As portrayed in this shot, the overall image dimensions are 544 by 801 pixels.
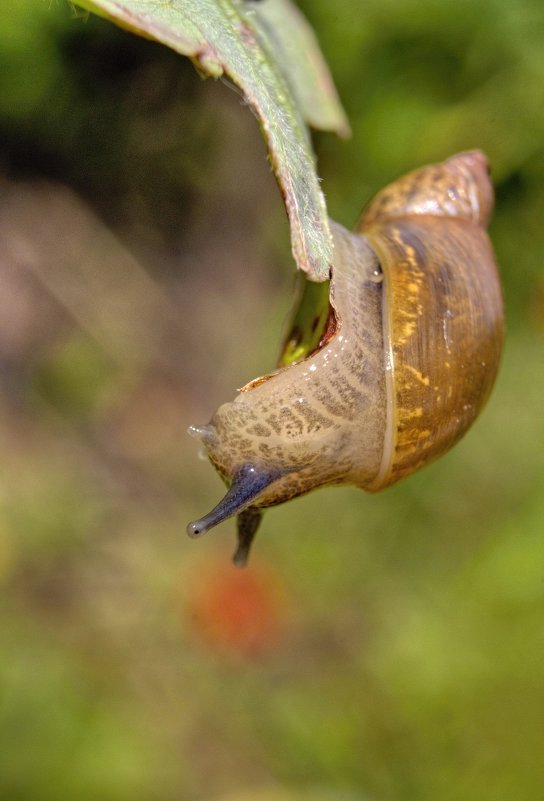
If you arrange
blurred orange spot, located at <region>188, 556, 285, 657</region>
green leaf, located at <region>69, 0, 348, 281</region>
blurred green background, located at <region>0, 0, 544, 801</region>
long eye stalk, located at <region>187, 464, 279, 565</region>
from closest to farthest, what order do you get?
green leaf, located at <region>69, 0, 348, 281</region> → long eye stalk, located at <region>187, 464, 279, 565</region> → blurred green background, located at <region>0, 0, 544, 801</region> → blurred orange spot, located at <region>188, 556, 285, 657</region>

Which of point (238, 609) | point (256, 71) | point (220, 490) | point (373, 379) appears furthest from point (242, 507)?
point (220, 490)

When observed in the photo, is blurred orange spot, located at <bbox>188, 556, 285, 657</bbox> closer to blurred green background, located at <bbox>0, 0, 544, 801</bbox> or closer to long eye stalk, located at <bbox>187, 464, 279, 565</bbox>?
blurred green background, located at <bbox>0, 0, 544, 801</bbox>

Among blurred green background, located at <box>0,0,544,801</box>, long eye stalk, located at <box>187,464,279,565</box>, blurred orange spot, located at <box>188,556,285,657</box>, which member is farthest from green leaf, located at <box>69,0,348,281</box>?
blurred orange spot, located at <box>188,556,285,657</box>

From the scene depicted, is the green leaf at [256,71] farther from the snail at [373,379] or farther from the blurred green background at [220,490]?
the blurred green background at [220,490]

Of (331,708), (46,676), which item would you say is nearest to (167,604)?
(46,676)

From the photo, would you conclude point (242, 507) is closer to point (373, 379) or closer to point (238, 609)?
point (373, 379)

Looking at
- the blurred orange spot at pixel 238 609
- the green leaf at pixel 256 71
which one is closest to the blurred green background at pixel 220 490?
the blurred orange spot at pixel 238 609

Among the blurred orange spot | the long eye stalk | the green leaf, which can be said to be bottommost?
the blurred orange spot
